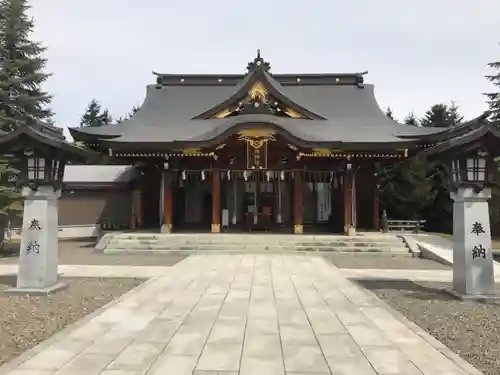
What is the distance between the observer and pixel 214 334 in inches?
241

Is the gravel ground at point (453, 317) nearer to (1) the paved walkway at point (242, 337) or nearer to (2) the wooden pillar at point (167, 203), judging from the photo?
(1) the paved walkway at point (242, 337)

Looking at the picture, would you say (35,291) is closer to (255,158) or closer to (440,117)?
(255,158)

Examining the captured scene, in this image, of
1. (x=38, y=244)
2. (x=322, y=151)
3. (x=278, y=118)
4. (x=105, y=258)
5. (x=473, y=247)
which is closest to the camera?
(x=473, y=247)

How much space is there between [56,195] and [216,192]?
980cm

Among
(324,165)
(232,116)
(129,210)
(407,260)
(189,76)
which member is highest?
(189,76)

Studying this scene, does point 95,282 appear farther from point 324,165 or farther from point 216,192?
point 324,165

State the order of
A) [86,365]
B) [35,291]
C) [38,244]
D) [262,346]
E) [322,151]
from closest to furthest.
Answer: [86,365]
[262,346]
[35,291]
[38,244]
[322,151]

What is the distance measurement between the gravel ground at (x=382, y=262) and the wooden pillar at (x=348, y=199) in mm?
2578

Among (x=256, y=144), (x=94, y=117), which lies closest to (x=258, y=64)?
(x=256, y=144)

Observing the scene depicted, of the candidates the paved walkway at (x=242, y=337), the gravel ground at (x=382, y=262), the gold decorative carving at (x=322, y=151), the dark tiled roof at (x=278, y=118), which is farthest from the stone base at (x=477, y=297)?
the dark tiled roof at (x=278, y=118)

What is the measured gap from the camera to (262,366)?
16.0 ft

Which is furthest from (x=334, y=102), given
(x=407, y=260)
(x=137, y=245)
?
(x=137, y=245)

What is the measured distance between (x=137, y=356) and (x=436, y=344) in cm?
373

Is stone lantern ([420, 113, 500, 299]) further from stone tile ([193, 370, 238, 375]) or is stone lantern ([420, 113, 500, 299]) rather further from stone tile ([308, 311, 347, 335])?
stone tile ([193, 370, 238, 375])
